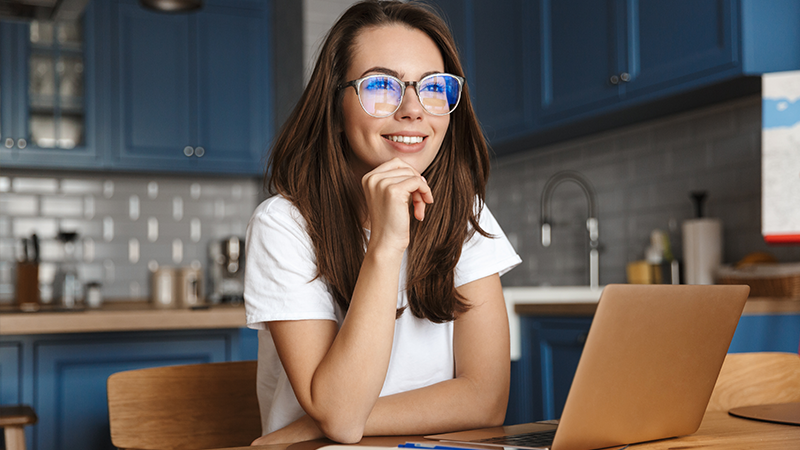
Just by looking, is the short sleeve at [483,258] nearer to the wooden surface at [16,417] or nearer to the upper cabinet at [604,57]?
the upper cabinet at [604,57]

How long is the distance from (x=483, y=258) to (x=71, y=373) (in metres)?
2.21

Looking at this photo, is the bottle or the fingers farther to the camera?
the bottle

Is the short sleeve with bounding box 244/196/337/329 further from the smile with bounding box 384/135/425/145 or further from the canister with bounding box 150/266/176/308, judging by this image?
the canister with bounding box 150/266/176/308

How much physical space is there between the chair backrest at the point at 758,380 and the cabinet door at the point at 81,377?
2.24 meters

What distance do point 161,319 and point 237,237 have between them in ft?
6.13

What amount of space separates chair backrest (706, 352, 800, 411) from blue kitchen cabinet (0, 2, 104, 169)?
3.70m

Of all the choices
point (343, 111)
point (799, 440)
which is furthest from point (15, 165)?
point (799, 440)

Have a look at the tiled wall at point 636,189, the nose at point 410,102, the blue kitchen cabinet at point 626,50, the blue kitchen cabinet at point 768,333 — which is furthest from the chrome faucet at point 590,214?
the nose at point 410,102

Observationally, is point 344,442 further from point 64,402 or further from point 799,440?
point 64,402

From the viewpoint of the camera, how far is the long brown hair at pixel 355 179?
1.10 m

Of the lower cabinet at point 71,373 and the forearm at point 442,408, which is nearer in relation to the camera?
the forearm at point 442,408

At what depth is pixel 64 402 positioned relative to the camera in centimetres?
283

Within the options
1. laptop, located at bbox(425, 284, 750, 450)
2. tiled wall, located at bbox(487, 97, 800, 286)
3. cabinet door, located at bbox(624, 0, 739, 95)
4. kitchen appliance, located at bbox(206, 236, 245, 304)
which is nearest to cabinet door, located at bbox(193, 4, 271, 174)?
kitchen appliance, located at bbox(206, 236, 245, 304)

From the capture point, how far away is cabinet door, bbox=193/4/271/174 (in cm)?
437
